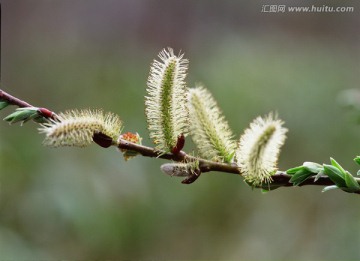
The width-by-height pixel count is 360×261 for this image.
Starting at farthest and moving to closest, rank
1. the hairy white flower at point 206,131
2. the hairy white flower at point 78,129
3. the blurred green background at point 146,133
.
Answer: the blurred green background at point 146,133 < the hairy white flower at point 206,131 < the hairy white flower at point 78,129

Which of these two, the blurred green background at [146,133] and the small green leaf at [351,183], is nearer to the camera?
the small green leaf at [351,183]

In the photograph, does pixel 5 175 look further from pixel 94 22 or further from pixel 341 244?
pixel 94 22

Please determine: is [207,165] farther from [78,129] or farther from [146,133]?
[146,133]

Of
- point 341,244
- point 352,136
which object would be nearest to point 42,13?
point 352,136

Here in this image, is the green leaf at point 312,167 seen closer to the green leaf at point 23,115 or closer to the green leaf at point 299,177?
the green leaf at point 299,177

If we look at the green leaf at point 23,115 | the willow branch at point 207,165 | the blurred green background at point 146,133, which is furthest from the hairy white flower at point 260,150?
the blurred green background at point 146,133
